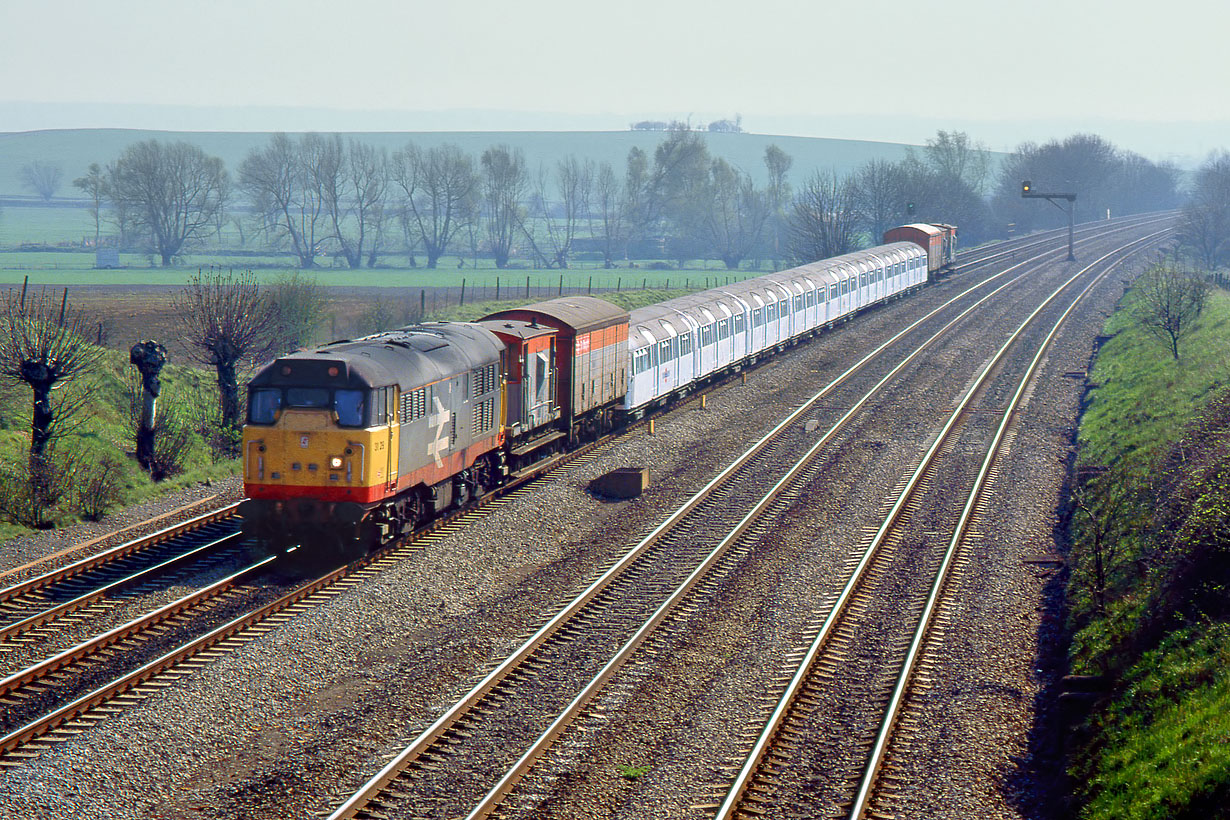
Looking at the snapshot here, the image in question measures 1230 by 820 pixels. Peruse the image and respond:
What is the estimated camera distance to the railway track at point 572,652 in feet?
40.1

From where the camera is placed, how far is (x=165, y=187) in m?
109

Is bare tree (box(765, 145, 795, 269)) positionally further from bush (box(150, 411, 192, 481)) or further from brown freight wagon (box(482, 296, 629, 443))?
bush (box(150, 411, 192, 481))

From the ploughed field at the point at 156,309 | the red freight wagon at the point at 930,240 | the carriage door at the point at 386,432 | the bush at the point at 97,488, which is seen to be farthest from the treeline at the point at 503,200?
the carriage door at the point at 386,432

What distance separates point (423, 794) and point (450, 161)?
384 ft

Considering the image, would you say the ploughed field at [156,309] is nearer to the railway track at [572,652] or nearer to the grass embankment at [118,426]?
the grass embankment at [118,426]

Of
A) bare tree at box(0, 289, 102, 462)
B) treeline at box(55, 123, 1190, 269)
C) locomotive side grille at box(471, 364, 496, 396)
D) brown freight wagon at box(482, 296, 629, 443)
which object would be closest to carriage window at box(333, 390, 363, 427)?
locomotive side grille at box(471, 364, 496, 396)

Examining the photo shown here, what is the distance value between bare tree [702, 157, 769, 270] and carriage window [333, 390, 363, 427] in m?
111

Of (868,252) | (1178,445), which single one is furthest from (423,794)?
(868,252)

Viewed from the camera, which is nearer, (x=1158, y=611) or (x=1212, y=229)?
(x=1158, y=611)

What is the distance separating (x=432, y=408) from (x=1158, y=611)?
40.9ft

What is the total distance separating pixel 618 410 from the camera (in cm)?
3300

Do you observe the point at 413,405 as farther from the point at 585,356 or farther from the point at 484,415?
the point at 585,356

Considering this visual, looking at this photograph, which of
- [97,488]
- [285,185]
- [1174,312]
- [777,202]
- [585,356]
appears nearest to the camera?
[97,488]

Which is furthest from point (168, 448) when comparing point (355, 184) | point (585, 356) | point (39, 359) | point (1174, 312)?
point (355, 184)
